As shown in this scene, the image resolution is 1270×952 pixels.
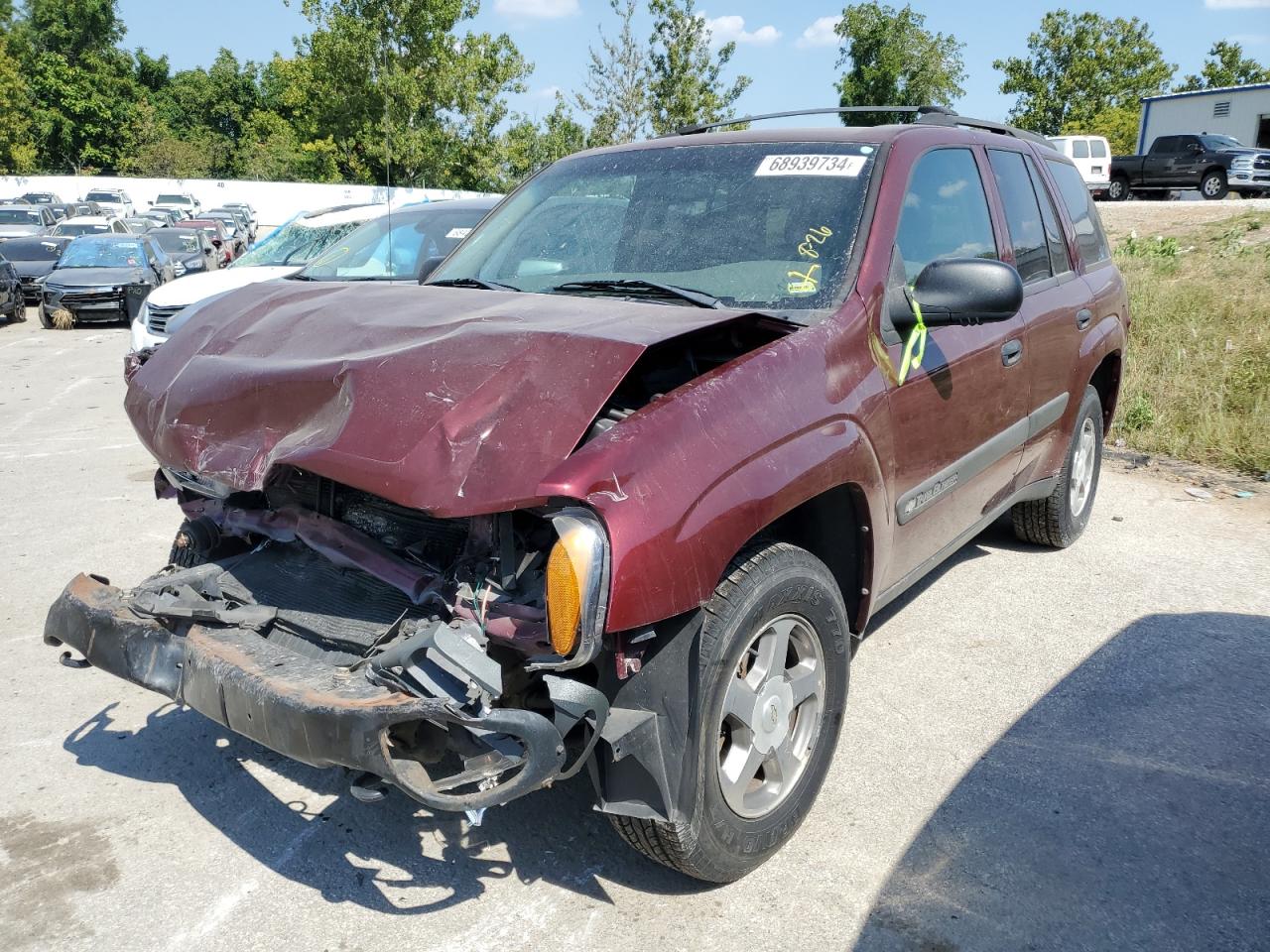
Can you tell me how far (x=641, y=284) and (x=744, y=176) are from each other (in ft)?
1.98

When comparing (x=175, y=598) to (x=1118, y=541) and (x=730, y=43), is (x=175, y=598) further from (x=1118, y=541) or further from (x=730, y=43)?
(x=730, y=43)

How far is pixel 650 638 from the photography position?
240 centimetres

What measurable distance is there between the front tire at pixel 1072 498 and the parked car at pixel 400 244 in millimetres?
A: 4492

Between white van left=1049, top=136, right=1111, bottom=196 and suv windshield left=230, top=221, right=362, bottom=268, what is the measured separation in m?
24.9

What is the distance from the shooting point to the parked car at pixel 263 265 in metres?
9.72

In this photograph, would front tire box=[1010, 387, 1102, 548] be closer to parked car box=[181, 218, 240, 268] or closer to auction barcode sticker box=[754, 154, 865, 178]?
auction barcode sticker box=[754, 154, 865, 178]

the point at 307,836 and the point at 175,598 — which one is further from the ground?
the point at 175,598

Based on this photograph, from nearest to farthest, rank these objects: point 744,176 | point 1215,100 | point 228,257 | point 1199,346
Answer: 1. point 744,176
2. point 1199,346
3. point 228,257
4. point 1215,100

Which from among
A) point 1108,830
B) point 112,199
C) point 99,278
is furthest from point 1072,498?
point 112,199

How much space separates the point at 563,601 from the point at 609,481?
287mm

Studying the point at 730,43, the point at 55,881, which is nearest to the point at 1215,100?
the point at 730,43

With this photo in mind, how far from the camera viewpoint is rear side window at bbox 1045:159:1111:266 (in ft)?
16.3

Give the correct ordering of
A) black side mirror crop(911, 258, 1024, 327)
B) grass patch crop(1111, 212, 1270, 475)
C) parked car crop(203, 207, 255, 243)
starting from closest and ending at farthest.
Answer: black side mirror crop(911, 258, 1024, 327) < grass patch crop(1111, 212, 1270, 475) < parked car crop(203, 207, 255, 243)

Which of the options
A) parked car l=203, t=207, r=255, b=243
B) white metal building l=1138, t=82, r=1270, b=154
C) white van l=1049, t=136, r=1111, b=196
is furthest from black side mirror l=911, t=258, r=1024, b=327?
white metal building l=1138, t=82, r=1270, b=154
